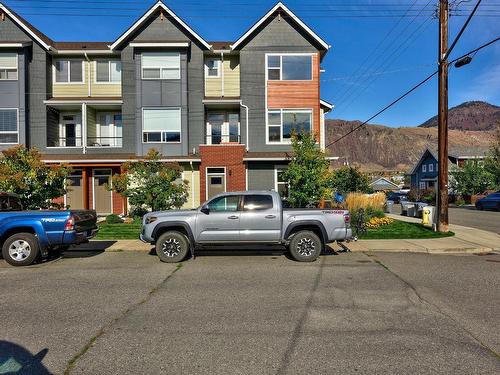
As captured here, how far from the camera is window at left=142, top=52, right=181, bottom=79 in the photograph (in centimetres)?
2219

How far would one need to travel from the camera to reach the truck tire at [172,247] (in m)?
10.2

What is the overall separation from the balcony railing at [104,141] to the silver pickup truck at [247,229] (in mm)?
14389

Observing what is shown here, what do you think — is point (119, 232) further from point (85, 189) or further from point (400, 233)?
point (400, 233)

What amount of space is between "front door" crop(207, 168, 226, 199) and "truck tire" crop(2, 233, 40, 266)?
41.5 feet

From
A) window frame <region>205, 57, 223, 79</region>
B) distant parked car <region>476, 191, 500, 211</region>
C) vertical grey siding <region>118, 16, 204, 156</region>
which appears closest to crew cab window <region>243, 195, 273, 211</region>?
vertical grey siding <region>118, 16, 204, 156</region>

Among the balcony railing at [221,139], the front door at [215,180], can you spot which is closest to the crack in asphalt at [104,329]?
the front door at [215,180]

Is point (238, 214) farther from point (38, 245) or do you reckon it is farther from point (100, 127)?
point (100, 127)

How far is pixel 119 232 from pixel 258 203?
7578 millimetres

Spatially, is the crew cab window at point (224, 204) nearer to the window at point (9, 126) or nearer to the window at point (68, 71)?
the window at point (9, 126)

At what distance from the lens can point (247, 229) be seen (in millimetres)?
10281

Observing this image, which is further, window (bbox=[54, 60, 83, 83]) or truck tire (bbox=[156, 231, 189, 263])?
window (bbox=[54, 60, 83, 83])

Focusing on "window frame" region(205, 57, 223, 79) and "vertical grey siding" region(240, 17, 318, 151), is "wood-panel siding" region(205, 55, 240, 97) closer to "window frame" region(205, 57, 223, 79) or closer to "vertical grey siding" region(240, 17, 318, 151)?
"window frame" region(205, 57, 223, 79)

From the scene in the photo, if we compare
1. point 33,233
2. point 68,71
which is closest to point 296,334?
point 33,233

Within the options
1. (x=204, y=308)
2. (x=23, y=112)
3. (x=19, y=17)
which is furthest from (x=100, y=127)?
(x=204, y=308)
